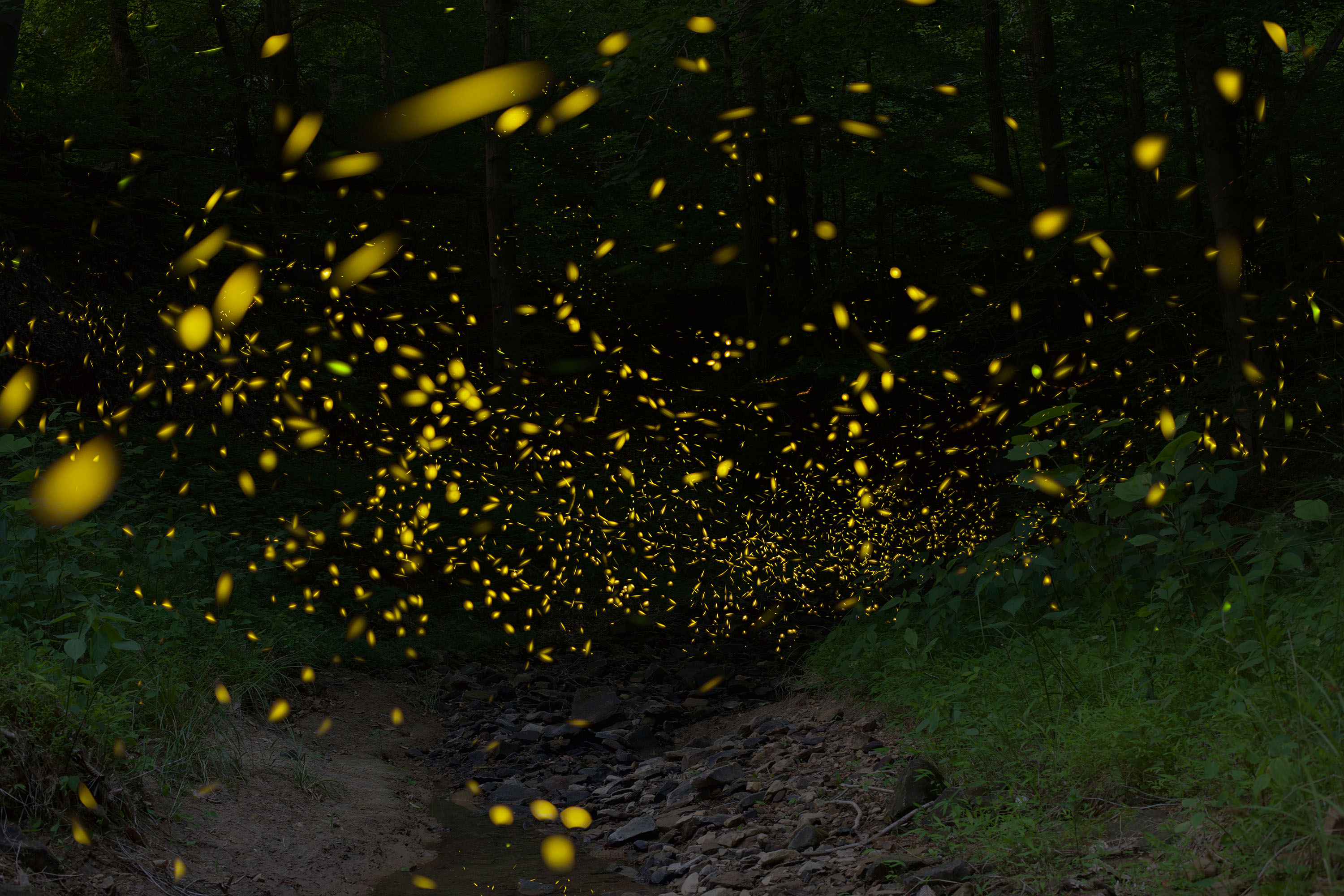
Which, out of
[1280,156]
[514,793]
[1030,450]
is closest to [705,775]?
[514,793]

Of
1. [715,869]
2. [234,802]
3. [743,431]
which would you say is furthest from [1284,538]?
[743,431]

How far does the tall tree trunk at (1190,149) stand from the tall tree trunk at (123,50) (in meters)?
11.0

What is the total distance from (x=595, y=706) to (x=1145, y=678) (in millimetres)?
3685

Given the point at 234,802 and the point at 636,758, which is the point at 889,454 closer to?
the point at 636,758

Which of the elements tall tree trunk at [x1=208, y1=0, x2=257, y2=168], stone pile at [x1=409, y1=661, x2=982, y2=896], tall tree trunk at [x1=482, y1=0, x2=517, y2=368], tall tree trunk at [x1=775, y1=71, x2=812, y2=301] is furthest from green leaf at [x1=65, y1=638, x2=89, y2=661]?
tall tree trunk at [x1=775, y1=71, x2=812, y2=301]

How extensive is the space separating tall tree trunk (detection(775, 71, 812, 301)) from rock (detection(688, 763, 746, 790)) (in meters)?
8.95

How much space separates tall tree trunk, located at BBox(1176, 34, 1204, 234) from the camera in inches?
285

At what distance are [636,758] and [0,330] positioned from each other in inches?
233

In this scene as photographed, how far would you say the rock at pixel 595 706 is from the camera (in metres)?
5.94

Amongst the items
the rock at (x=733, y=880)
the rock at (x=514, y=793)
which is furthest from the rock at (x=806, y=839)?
the rock at (x=514, y=793)

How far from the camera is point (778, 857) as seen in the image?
129 inches

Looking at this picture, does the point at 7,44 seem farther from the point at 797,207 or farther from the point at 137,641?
the point at 797,207

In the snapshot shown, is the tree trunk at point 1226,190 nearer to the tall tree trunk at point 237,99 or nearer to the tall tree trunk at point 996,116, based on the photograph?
the tall tree trunk at point 996,116

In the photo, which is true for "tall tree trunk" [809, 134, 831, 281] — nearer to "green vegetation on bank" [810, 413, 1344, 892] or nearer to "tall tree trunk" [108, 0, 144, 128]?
"green vegetation on bank" [810, 413, 1344, 892]
